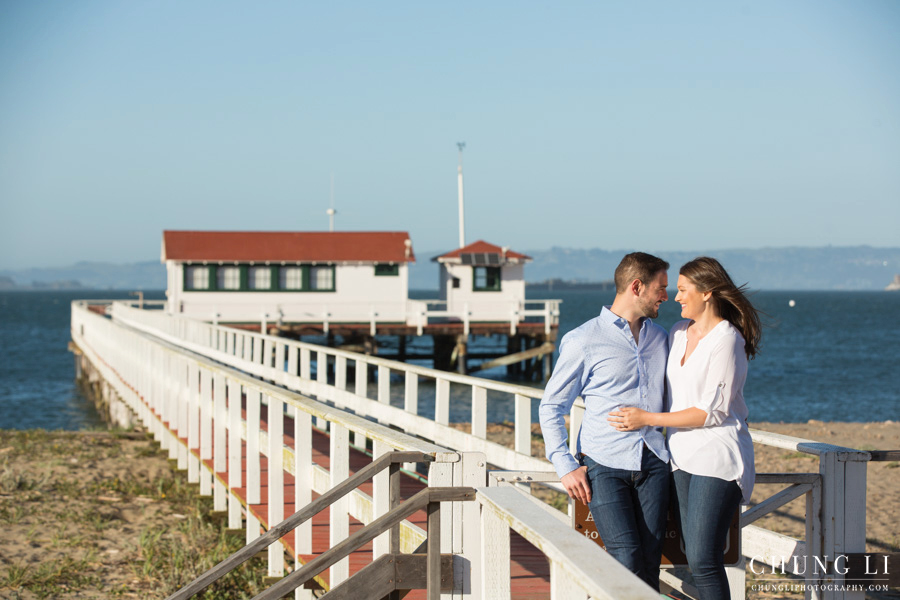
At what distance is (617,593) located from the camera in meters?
1.92

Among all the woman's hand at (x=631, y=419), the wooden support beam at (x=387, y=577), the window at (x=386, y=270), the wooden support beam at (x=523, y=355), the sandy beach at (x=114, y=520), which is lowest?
the wooden support beam at (x=523, y=355)

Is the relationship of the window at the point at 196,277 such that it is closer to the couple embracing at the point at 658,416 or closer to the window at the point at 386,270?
the window at the point at 386,270

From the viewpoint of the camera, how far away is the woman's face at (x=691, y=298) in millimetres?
3422

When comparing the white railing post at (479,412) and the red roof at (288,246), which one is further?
the red roof at (288,246)

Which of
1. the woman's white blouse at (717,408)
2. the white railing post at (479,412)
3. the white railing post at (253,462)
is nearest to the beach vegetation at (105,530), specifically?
the white railing post at (253,462)

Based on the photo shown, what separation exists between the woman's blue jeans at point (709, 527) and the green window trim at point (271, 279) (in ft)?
101

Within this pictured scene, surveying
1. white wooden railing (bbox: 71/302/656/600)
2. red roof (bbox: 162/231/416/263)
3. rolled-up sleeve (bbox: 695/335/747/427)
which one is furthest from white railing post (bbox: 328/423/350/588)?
red roof (bbox: 162/231/416/263)

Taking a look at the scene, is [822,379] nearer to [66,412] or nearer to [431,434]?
[66,412]

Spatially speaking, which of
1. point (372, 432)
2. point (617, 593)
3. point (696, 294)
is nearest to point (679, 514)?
point (696, 294)

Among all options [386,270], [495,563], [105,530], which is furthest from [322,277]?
[495,563]

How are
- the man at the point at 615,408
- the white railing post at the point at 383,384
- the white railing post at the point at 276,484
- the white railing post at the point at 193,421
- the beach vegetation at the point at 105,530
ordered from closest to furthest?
the man at the point at 615,408 < the white railing post at the point at 276,484 < the beach vegetation at the point at 105,530 < the white railing post at the point at 383,384 < the white railing post at the point at 193,421

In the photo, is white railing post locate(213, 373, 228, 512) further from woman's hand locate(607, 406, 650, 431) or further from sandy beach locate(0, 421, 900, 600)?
woman's hand locate(607, 406, 650, 431)

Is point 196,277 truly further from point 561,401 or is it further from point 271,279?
point 561,401

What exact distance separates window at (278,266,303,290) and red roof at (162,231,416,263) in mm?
510
